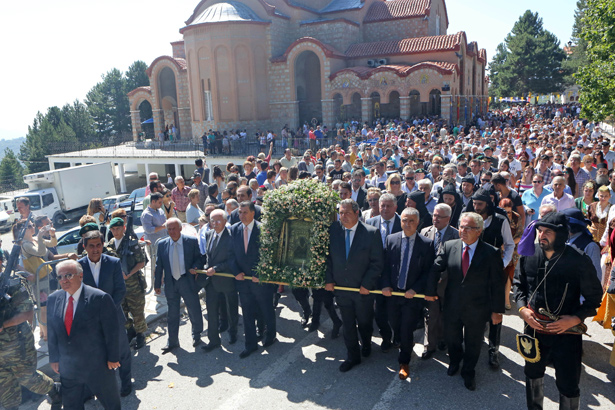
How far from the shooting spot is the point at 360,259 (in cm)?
565

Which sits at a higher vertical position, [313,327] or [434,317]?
[434,317]

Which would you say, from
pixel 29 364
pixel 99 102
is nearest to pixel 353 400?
pixel 29 364

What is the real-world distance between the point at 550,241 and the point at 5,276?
550cm

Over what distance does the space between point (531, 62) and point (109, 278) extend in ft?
200

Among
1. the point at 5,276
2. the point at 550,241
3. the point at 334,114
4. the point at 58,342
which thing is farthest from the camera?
the point at 334,114

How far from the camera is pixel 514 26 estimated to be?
200 ft

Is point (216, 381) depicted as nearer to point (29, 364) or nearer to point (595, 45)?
point (29, 364)

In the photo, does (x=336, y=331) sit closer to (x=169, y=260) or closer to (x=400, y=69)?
(x=169, y=260)

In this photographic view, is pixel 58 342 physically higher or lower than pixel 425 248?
lower

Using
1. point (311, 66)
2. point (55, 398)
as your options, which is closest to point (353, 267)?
point (55, 398)

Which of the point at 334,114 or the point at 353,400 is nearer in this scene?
the point at 353,400

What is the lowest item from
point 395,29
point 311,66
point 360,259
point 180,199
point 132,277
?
point 132,277

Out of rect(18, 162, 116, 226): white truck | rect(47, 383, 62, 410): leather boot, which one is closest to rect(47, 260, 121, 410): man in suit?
rect(47, 383, 62, 410): leather boot

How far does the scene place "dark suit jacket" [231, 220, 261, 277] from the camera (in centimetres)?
645
